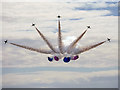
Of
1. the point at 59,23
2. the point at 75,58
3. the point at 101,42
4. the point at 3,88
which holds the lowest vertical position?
the point at 3,88

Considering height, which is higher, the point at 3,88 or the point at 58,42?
the point at 58,42

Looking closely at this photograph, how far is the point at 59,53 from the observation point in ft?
165

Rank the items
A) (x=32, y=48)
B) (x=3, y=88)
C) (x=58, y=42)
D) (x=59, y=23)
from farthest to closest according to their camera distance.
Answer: (x=3, y=88) → (x=32, y=48) → (x=58, y=42) → (x=59, y=23)

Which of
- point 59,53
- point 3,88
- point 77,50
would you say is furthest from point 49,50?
point 3,88

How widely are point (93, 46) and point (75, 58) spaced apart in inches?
230

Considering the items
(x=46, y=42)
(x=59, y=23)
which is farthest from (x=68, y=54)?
(x=59, y=23)

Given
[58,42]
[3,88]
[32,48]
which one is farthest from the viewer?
[3,88]

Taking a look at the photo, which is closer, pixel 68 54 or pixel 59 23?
pixel 59 23

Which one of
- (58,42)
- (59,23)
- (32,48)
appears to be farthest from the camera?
(32,48)

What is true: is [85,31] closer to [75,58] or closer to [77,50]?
[77,50]

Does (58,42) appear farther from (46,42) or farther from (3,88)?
(3,88)

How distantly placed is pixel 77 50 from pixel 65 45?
9.70 ft

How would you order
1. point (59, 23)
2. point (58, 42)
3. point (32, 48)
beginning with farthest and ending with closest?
point (32, 48), point (58, 42), point (59, 23)

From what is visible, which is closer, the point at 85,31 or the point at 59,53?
the point at 85,31
